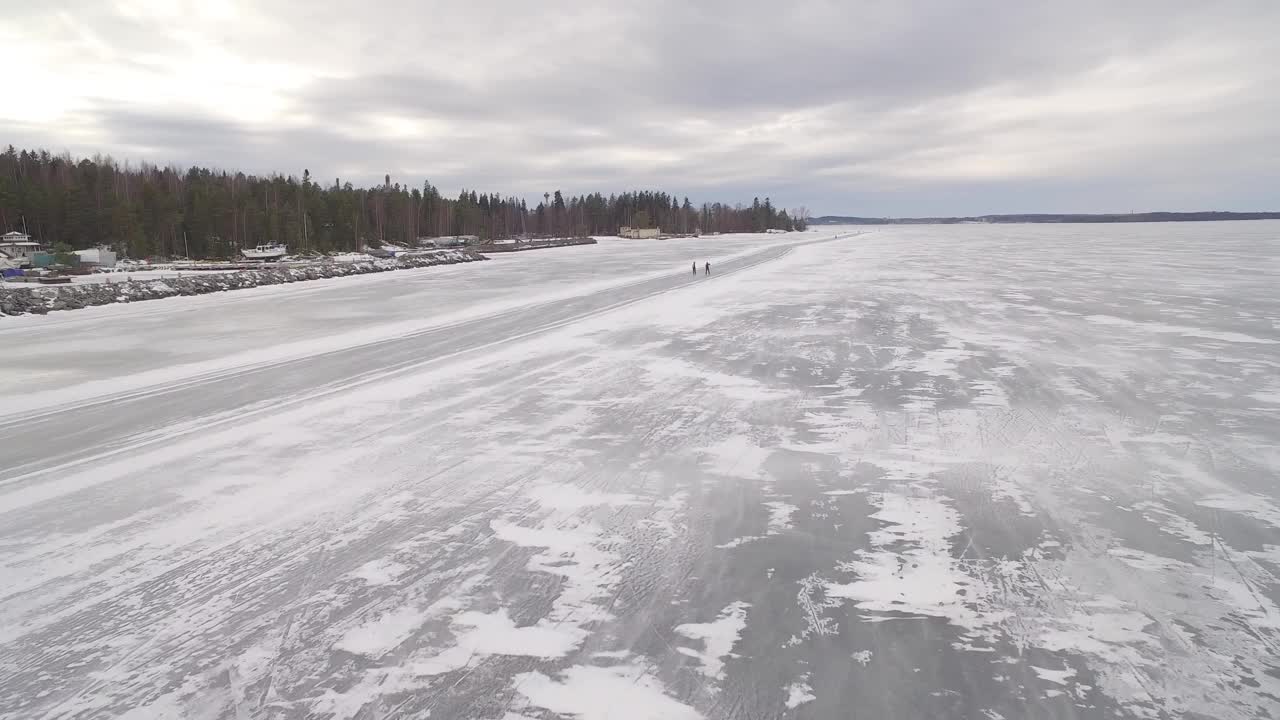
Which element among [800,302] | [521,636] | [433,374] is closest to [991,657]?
[521,636]

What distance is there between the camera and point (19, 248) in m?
49.0

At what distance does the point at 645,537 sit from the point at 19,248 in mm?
63603

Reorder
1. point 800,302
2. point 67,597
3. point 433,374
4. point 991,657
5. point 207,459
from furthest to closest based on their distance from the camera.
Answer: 1. point 800,302
2. point 433,374
3. point 207,459
4. point 67,597
5. point 991,657

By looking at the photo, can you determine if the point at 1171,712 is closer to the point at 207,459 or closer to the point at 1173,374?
the point at 207,459

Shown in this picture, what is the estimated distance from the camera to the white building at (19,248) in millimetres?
41700

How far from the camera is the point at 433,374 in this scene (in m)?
10.3

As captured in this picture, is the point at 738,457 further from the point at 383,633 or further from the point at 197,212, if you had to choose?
the point at 197,212

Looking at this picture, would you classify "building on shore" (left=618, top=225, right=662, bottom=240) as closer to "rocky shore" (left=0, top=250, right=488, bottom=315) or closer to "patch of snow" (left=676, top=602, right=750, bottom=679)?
"rocky shore" (left=0, top=250, right=488, bottom=315)

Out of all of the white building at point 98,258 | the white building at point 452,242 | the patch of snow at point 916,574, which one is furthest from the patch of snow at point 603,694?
the white building at point 452,242

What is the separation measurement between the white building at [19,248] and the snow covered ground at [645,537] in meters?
41.5

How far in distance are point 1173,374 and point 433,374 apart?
35.9ft

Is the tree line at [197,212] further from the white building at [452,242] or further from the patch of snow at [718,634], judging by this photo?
the patch of snow at [718,634]

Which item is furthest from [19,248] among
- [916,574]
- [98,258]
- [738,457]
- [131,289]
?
[916,574]

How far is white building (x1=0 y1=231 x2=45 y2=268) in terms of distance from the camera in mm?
41700
